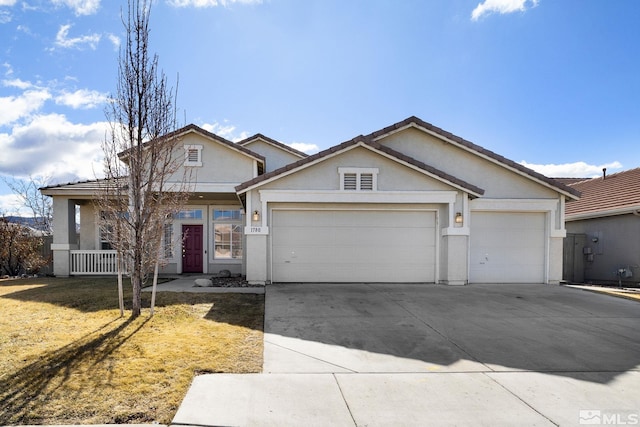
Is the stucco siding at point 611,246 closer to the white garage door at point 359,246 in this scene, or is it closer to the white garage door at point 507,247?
the white garage door at point 507,247

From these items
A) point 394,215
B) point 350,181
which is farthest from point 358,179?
point 394,215

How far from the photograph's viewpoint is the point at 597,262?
1341 cm

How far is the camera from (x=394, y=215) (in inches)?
416

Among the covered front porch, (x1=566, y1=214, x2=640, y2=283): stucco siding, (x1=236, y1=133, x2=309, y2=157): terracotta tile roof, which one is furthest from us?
(x1=236, y1=133, x2=309, y2=157): terracotta tile roof

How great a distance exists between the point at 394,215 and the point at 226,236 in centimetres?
698

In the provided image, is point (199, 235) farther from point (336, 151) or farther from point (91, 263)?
point (336, 151)

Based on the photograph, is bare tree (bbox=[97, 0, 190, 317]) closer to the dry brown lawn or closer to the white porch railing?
the dry brown lawn

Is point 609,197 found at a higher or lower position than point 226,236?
higher

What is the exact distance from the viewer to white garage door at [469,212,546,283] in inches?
427

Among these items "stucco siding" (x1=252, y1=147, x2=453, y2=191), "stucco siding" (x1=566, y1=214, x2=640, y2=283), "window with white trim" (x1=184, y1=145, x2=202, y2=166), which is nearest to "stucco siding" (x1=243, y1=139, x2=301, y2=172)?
"window with white trim" (x1=184, y1=145, x2=202, y2=166)

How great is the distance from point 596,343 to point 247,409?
211 inches

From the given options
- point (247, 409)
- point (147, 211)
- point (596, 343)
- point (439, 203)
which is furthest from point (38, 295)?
point (596, 343)

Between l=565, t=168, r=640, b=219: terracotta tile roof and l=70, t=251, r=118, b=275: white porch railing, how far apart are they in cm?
1881

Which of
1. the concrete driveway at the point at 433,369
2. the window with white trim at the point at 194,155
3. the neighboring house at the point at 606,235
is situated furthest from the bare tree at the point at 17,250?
the neighboring house at the point at 606,235
